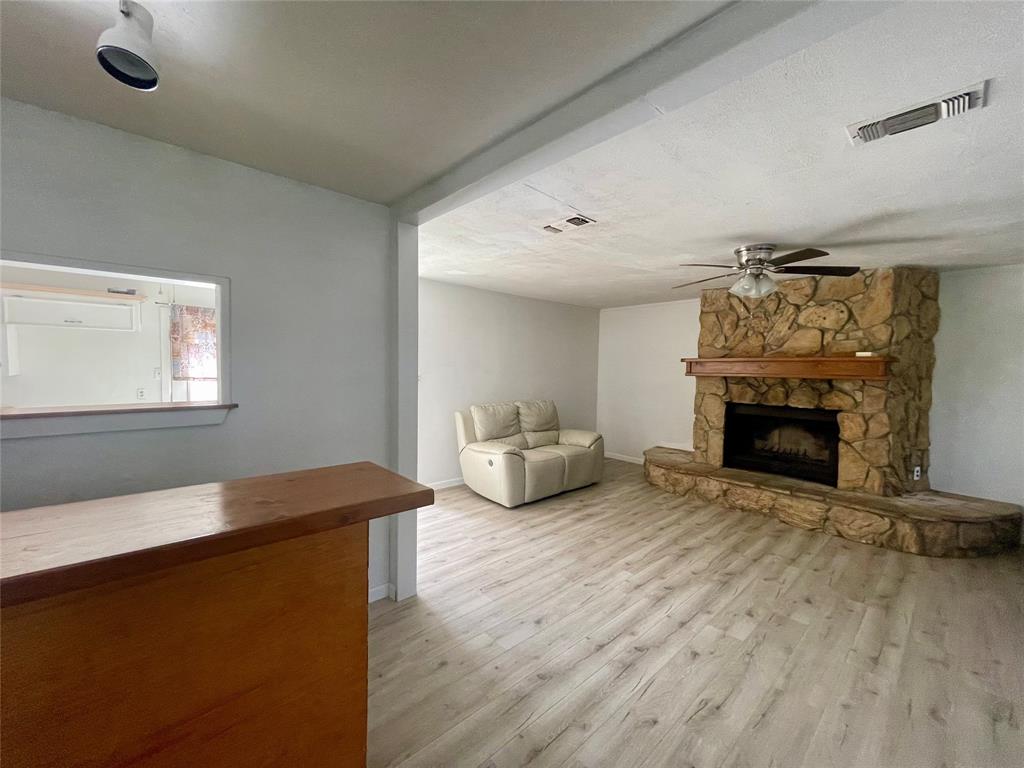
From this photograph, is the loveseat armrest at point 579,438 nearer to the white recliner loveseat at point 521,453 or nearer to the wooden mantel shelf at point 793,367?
the white recliner loveseat at point 521,453

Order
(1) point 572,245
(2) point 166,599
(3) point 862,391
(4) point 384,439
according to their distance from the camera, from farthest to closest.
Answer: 1. (3) point 862,391
2. (1) point 572,245
3. (4) point 384,439
4. (2) point 166,599

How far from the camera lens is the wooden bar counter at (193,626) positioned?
27.9 inches

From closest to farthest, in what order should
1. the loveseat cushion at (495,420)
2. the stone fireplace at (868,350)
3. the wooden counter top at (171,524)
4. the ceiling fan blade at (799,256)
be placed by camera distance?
1. the wooden counter top at (171,524)
2. the ceiling fan blade at (799,256)
3. the stone fireplace at (868,350)
4. the loveseat cushion at (495,420)

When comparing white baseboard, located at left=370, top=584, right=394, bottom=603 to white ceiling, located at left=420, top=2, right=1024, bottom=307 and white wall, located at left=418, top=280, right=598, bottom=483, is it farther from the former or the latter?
white ceiling, located at left=420, top=2, right=1024, bottom=307

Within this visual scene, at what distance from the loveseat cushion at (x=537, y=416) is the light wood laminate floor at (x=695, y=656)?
179 centimetres

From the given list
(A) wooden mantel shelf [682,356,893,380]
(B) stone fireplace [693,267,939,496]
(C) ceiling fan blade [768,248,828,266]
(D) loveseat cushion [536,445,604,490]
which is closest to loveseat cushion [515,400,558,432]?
(D) loveseat cushion [536,445,604,490]

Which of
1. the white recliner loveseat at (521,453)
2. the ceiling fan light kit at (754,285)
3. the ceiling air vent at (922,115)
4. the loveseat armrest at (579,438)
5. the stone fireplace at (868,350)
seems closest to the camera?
the ceiling air vent at (922,115)

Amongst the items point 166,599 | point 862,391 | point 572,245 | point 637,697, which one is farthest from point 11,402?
point 862,391

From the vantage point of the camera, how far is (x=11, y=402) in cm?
431

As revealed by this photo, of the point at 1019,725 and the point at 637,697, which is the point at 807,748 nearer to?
the point at 637,697

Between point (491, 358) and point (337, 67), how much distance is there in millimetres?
3853

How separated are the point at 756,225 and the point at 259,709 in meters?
3.25

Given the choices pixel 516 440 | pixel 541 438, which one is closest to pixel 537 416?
pixel 541 438

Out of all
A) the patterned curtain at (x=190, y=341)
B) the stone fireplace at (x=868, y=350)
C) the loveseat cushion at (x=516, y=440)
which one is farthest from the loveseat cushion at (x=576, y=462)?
the patterned curtain at (x=190, y=341)
